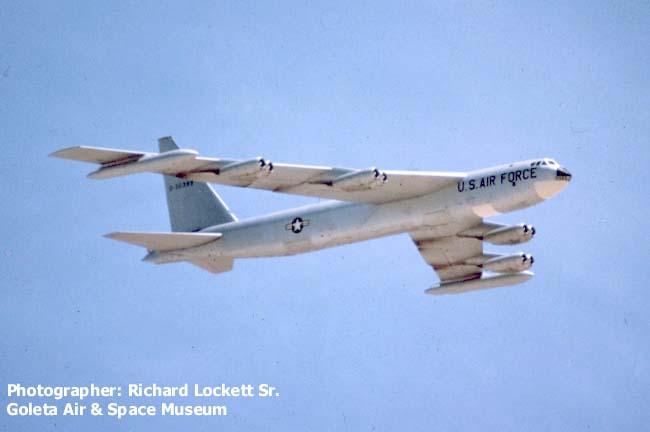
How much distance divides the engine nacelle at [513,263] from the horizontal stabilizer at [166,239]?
11.8 metres

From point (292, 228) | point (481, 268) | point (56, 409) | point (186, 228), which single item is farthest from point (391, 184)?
point (56, 409)

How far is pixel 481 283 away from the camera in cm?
4962

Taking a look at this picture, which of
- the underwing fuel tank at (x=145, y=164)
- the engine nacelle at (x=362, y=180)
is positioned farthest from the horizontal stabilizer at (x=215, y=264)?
the underwing fuel tank at (x=145, y=164)

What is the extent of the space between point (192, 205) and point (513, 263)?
14.5 meters

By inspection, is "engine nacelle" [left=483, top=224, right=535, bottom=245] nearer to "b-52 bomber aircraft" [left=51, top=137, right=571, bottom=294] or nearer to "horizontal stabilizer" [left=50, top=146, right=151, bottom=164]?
"b-52 bomber aircraft" [left=51, top=137, right=571, bottom=294]

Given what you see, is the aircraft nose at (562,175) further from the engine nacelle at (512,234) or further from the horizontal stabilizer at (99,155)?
the horizontal stabilizer at (99,155)

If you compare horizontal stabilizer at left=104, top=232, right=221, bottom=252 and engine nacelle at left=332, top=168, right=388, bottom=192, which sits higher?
engine nacelle at left=332, top=168, right=388, bottom=192

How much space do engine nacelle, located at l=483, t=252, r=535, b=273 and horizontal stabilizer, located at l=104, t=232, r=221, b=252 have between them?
11.8m

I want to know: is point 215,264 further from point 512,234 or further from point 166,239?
point 512,234

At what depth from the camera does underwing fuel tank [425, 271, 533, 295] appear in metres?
47.8

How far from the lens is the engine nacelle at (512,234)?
4616cm

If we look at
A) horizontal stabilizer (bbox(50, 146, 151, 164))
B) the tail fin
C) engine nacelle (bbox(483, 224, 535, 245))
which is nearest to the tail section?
the tail fin

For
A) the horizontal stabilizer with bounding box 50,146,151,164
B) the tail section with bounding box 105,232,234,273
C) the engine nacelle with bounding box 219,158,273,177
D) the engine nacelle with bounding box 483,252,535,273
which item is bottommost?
the engine nacelle with bounding box 483,252,535,273

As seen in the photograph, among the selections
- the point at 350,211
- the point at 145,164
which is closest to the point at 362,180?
the point at 350,211
